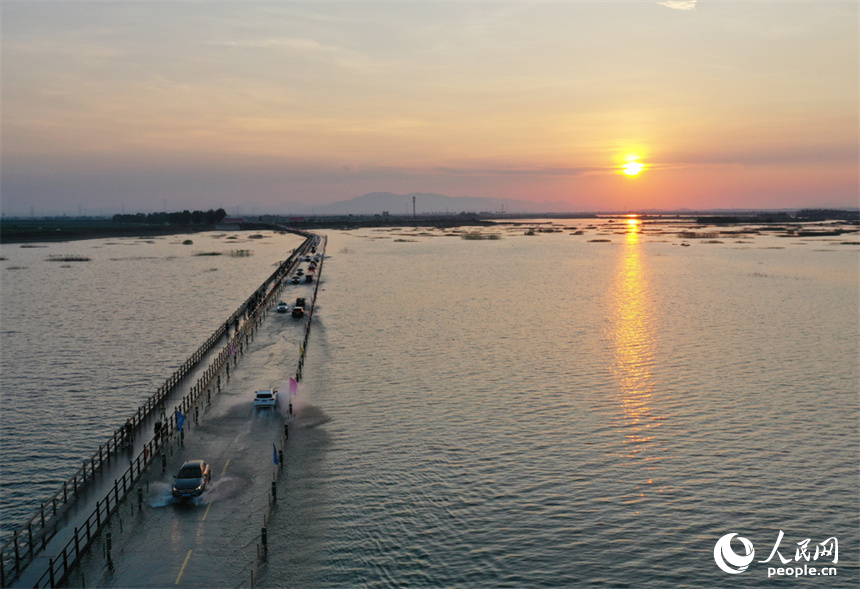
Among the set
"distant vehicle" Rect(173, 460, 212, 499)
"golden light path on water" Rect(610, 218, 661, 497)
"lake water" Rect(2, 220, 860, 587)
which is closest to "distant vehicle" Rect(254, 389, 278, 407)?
"lake water" Rect(2, 220, 860, 587)

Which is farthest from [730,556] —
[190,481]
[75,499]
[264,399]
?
[264,399]

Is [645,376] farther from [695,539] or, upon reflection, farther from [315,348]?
[315,348]

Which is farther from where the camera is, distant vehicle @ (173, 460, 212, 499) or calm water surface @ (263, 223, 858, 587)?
distant vehicle @ (173, 460, 212, 499)

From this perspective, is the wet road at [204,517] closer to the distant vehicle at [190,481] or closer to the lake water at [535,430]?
the distant vehicle at [190,481]

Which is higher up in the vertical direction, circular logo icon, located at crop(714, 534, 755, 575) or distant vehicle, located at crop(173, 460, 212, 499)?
distant vehicle, located at crop(173, 460, 212, 499)

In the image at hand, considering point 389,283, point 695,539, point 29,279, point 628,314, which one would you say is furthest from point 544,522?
point 29,279

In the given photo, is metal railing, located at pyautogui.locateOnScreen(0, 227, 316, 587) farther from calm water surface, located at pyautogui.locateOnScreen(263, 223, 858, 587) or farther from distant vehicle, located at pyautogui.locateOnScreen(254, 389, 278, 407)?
calm water surface, located at pyautogui.locateOnScreen(263, 223, 858, 587)

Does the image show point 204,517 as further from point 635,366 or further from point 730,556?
point 635,366
